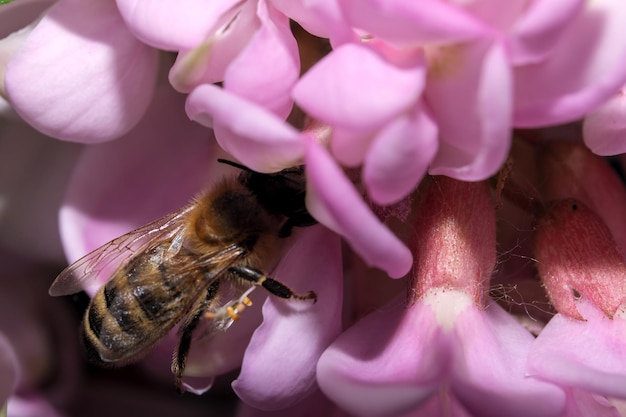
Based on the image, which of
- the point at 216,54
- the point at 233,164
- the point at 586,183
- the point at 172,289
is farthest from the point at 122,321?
the point at 586,183

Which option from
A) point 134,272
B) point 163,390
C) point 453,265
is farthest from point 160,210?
point 163,390

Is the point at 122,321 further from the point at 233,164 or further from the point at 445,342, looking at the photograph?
the point at 445,342

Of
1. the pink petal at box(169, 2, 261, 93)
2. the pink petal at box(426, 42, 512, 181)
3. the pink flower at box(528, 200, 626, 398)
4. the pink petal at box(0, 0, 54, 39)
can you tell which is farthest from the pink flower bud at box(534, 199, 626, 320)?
the pink petal at box(0, 0, 54, 39)

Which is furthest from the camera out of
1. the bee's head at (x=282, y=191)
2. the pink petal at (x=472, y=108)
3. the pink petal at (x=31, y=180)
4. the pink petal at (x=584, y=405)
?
the pink petal at (x=31, y=180)

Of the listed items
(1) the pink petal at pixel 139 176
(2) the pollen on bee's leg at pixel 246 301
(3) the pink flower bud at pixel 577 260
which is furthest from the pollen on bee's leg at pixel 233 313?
(3) the pink flower bud at pixel 577 260

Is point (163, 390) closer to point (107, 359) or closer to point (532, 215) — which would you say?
point (107, 359)

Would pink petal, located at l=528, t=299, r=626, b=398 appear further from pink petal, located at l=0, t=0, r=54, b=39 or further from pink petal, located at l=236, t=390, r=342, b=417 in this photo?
pink petal, located at l=0, t=0, r=54, b=39

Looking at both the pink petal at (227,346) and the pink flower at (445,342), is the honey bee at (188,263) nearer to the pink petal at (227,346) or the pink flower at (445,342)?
the pink petal at (227,346)
